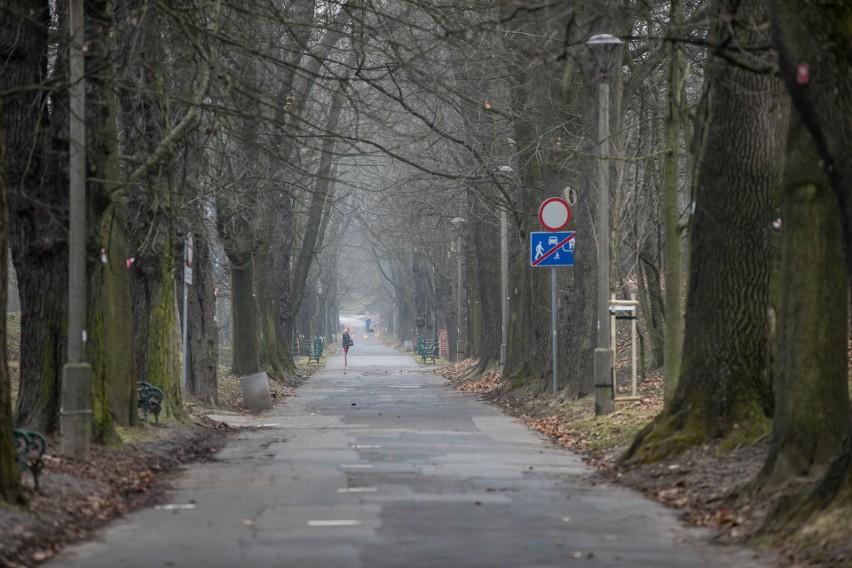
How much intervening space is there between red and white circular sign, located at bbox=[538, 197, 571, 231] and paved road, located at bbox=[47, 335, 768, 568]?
6254 millimetres

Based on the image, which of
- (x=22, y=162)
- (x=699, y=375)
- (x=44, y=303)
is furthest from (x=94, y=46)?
(x=699, y=375)

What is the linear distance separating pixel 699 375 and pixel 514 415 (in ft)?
37.7

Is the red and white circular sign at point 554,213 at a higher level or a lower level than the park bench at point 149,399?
higher

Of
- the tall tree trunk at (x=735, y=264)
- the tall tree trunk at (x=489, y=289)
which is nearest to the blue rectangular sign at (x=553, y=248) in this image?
the tall tree trunk at (x=735, y=264)

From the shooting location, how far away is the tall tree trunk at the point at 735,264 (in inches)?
594

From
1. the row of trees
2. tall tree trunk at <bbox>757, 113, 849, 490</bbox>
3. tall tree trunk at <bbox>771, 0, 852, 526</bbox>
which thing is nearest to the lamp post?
the row of trees

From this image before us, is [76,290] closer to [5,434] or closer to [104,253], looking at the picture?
[104,253]

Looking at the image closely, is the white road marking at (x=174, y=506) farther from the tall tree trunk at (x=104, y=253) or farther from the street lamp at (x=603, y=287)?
the street lamp at (x=603, y=287)

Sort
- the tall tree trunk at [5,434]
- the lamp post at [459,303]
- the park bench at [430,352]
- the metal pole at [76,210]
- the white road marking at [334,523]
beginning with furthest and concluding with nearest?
1. the park bench at [430,352]
2. the lamp post at [459,303]
3. the metal pole at [76,210]
4. the white road marking at [334,523]
5. the tall tree trunk at [5,434]

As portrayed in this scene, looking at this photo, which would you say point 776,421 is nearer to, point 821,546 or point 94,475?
point 821,546

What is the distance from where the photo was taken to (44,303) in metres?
17.0

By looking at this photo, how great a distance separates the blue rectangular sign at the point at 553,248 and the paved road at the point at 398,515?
6822 millimetres

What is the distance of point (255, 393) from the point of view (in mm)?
29250

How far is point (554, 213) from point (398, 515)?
14.9 metres
